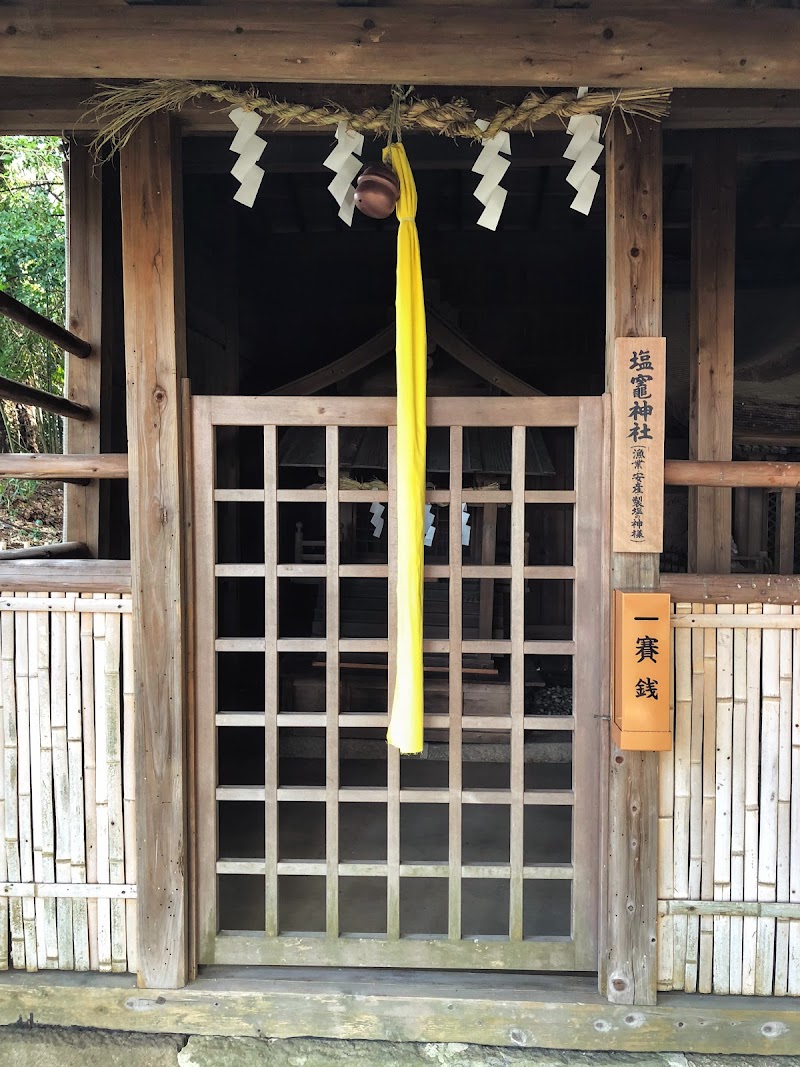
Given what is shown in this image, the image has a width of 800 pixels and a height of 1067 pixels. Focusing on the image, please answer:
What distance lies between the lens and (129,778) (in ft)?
9.59

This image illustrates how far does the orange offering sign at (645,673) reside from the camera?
8.78ft

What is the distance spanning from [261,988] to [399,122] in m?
3.63

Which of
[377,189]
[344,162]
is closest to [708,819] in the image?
[377,189]

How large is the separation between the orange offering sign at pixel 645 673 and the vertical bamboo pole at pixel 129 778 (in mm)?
2042

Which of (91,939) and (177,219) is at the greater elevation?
(177,219)

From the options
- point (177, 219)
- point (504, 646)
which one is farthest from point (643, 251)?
point (177, 219)

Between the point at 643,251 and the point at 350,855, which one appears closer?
the point at 643,251

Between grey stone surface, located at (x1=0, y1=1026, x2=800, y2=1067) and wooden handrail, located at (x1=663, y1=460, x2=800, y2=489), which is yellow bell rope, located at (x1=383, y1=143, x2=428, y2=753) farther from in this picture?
grey stone surface, located at (x1=0, y1=1026, x2=800, y2=1067)

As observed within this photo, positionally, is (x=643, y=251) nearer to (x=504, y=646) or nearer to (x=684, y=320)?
(x=504, y=646)

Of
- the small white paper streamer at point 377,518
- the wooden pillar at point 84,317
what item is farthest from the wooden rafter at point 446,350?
the wooden pillar at point 84,317

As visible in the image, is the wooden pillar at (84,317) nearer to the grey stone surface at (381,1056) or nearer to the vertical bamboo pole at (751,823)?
the grey stone surface at (381,1056)

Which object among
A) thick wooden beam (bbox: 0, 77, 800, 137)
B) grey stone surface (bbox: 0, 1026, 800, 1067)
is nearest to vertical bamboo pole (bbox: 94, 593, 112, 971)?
grey stone surface (bbox: 0, 1026, 800, 1067)

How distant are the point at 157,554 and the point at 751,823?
2.75 metres

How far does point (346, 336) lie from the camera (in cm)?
731
